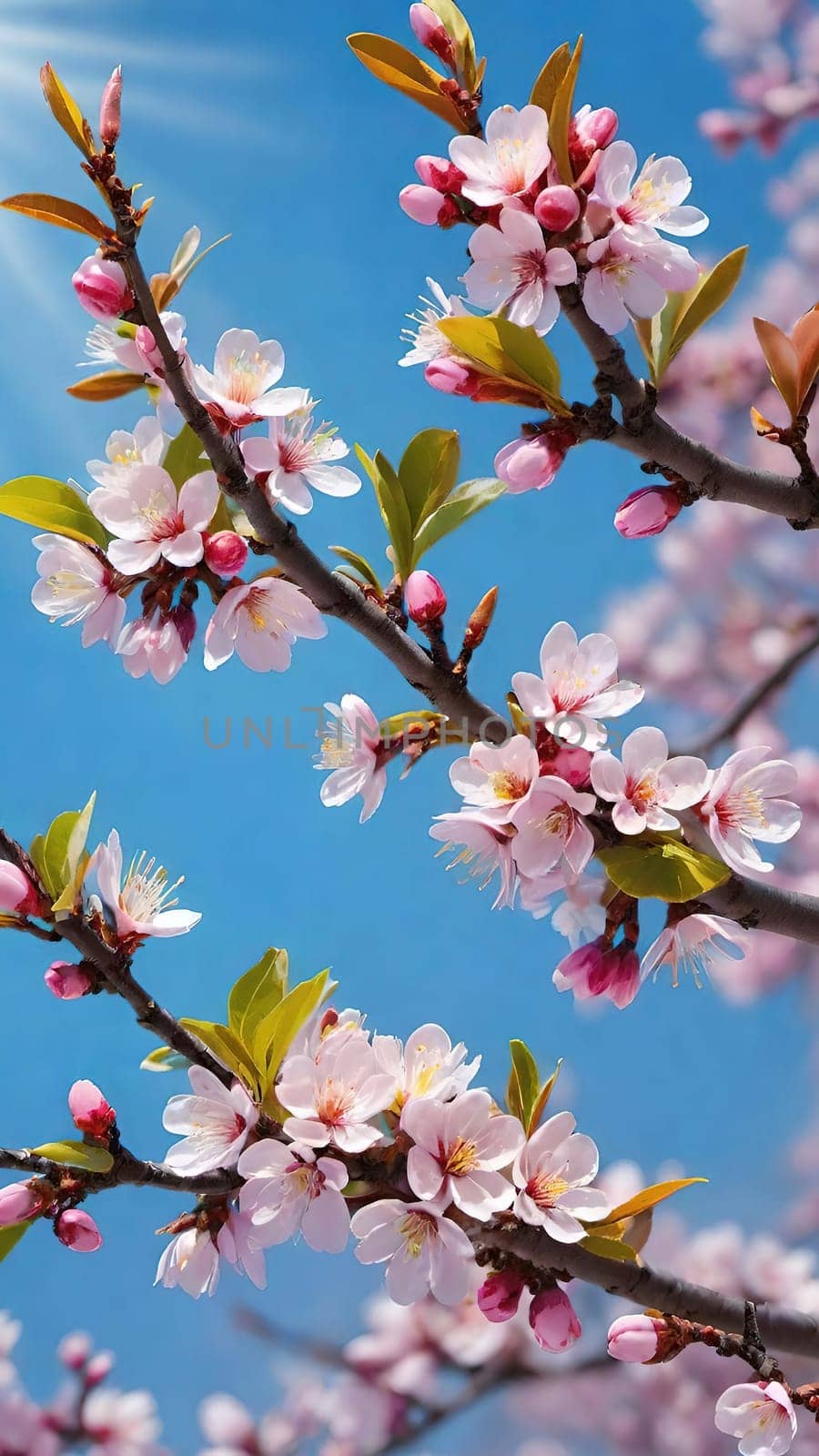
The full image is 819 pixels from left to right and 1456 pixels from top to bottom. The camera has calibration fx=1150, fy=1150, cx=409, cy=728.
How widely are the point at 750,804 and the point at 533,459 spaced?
12.1 inches

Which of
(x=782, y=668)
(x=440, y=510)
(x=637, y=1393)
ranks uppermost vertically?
(x=440, y=510)

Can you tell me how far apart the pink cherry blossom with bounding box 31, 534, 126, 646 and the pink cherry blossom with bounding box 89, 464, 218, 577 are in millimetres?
49

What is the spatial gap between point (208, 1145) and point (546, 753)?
369mm

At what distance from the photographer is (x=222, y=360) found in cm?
90

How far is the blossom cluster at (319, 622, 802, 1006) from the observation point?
0.78 metres

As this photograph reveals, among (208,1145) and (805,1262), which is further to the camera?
(805,1262)

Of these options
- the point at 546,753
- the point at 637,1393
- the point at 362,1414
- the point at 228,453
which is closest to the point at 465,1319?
the point at 362,1414

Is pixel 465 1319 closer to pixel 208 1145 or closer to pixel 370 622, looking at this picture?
pixel 208 1145

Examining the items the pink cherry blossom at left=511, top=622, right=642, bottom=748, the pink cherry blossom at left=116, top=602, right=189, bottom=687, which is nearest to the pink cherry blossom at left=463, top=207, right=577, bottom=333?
the pink cherry blossom at left=511, top=622, right=642, bottom=748

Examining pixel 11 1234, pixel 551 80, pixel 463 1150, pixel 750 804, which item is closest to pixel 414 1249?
pixel 463 1150

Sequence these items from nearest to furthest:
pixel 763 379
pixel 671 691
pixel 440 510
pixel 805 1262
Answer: pixel 440 510 → pixel 805 1262 → pixel 763 379 → pixel 671 691

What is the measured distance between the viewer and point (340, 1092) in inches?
31.8

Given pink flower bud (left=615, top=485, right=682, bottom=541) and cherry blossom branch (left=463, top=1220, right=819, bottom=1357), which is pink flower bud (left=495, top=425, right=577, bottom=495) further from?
cherry blossom branch (left=463, top=1220, right=819, bottom=1357)

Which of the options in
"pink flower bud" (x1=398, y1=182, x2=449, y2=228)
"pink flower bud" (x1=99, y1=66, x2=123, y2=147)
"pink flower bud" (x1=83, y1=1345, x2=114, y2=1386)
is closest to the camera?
"pink flower bud" (x1=99, y1=66, x2=123, y2=147)
